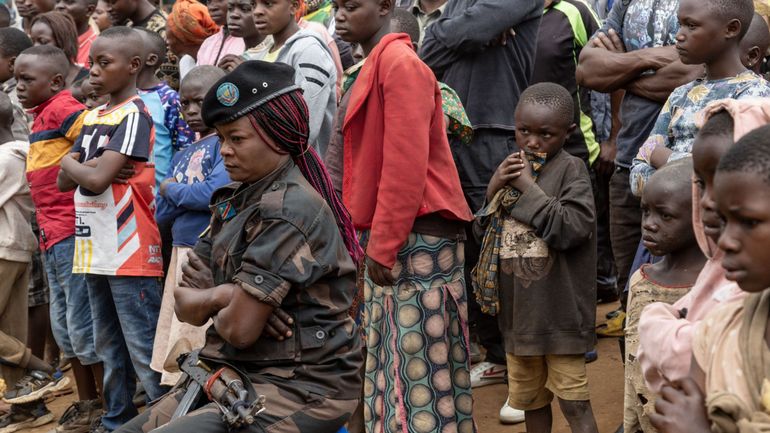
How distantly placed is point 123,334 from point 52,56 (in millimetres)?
1864

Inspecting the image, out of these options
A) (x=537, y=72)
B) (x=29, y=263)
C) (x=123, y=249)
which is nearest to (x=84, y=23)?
(x=29, y=263)

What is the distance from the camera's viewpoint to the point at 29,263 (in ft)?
22.3

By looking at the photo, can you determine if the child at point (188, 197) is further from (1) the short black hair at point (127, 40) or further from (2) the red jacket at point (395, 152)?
(2) the red jacket at point (395, 152)

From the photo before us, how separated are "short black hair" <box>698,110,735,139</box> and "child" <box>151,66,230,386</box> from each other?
3.13 meters

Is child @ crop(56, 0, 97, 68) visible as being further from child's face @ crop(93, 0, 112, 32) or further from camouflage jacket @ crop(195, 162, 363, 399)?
camouflage jacket @ crop(195, 162, 363, 399)

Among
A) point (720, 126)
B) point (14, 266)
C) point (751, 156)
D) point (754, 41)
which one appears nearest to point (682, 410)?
point (751, 156)

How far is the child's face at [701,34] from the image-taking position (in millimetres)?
4004

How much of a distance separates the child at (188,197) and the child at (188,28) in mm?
1607

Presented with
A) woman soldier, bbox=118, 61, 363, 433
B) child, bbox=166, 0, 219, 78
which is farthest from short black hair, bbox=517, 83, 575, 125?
child, bbox=166, 0, 219, 78

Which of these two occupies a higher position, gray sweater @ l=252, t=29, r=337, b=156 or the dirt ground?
gray sweater @ l=252, t=29, r=337, b=156

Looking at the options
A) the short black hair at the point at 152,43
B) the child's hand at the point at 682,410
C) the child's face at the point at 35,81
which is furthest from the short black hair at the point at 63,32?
the child's hand at the point at 682,410

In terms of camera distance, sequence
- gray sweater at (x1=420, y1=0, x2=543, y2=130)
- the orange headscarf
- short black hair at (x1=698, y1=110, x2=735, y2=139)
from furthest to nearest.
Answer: the orange headscarf → gray sweater at (x1=420, y1=0, x2=543, y2=130) → short black hair at (x1=698, y1=110, x2=735, y2=139)

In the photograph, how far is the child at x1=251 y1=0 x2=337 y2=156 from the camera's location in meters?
5.53

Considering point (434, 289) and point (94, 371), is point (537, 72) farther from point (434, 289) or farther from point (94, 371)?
point (94, 371)
